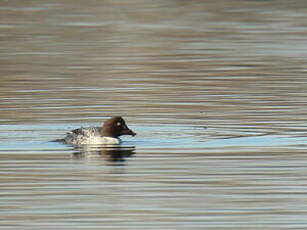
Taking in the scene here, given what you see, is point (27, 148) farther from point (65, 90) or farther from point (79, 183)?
point (65, 90)

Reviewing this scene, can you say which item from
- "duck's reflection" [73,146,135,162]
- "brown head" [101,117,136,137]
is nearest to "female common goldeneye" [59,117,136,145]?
"brown head" [101,117,136,137]

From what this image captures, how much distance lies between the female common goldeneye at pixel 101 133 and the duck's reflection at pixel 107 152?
0.11m

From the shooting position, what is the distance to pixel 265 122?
64.7ft

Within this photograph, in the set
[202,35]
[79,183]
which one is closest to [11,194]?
[79,183]

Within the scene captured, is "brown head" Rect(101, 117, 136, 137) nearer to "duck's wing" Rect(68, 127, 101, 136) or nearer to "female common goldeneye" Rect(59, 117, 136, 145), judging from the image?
"female common goldeneye" Rect(59, 117, 136, 145)

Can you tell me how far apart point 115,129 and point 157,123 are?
155cm

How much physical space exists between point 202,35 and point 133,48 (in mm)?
4020

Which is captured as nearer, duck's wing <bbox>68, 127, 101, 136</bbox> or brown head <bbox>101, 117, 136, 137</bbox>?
duck's wing <bbox>68, 127, 101, 136</bbox>

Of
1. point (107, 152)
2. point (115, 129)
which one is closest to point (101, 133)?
point (115, 129)

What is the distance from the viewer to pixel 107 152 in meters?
17.7

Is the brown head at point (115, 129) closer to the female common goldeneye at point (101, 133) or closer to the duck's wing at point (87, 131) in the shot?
the female common goldeneye at point (101, 133)

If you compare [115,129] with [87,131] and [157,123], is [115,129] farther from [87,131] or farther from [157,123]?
[157,123]

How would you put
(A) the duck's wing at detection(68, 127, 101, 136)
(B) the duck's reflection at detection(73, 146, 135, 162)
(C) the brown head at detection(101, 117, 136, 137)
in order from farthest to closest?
1. (C) the brown head at detection(101, 117, 136, 137)
2. (A) the duck's wing at detection(68, 127, 101, 136)
3. (B) the duck's reflection at detection(73, 146, 135, 162)

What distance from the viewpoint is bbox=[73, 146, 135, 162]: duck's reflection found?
56.4 feet
